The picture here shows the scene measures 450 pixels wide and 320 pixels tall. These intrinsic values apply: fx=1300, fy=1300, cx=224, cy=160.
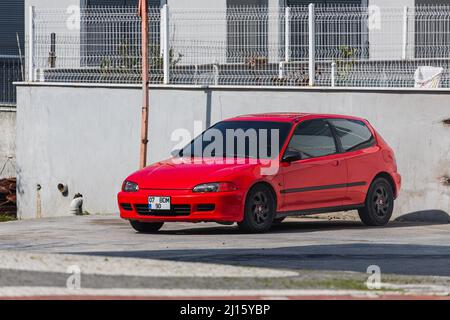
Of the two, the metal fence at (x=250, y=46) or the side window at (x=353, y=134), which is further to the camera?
the metal fence at (x=250, y=46)

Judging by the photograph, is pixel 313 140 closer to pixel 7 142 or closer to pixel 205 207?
pixel 205 207

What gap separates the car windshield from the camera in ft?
56.0

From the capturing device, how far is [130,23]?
22.7 meters

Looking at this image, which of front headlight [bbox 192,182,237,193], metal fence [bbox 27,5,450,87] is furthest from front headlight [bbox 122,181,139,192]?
metal fence [bbox 27,5,450,87]

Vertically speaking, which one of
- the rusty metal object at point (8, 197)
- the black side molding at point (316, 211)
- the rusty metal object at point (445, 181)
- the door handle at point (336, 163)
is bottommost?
the rusty metal object at point (8, 197)

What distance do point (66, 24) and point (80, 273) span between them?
13001 mm

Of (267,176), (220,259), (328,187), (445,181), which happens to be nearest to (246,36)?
(445,181)

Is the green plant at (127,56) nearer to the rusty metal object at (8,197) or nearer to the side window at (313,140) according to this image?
the rusty metal object at (8,197)

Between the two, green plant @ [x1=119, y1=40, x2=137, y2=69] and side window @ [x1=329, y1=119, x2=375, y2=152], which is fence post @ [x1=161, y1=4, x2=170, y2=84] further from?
side window @ [x1=329, y1=119, x2=375, y2=152]

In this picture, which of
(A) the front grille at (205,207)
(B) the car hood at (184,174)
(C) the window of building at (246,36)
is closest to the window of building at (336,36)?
(C) the window of building at (246,36)

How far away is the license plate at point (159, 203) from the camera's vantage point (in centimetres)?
1620

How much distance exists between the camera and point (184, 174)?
1638 centimetres

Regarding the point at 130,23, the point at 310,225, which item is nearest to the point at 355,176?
the point at 310,225

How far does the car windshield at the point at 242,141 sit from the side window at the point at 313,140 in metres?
0.18
